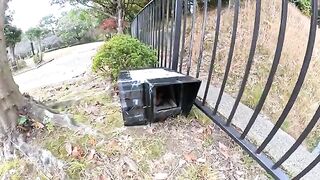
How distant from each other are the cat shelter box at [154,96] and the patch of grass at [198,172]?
1.48 feet

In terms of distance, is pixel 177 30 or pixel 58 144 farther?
pixel 177 30

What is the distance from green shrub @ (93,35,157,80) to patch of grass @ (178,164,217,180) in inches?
54.5

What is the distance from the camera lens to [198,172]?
5.01 feet

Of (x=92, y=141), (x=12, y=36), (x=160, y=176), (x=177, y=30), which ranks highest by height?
(x=177, y=30)

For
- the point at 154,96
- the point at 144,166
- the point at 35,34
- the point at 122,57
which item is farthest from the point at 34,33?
the point at 144,166

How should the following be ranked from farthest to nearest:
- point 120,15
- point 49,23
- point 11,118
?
point 49,23
point 120,15
point 11,118

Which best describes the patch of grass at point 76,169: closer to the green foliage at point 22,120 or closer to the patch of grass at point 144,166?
the patch of grass at point 144,166

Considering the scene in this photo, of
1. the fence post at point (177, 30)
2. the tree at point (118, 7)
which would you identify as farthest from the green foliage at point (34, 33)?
the fence post at point (177, 30)

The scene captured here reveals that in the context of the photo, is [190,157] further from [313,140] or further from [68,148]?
[313,140]

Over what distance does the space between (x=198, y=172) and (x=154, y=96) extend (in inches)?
20.8

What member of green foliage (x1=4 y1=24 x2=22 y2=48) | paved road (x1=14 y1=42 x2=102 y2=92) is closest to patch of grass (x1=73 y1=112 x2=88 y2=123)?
paved road (x1=14 y1=42 x2=102 y2=92)

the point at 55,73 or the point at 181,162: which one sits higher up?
the point at 181,162

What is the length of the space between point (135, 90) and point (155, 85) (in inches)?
6.6

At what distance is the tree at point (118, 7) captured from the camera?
7798 millimetres
